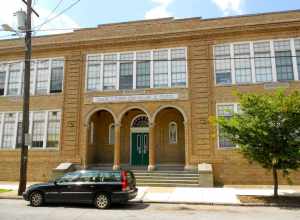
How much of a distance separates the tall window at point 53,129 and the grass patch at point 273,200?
44.0 feet

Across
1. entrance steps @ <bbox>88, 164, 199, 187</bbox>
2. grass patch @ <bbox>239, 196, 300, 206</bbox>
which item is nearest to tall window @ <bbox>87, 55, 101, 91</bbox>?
entrance steps @ <bbox>88, 164, 199, 187</bbox>

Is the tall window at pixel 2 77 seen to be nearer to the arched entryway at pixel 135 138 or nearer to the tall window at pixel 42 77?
the tall window at pixel 42 77

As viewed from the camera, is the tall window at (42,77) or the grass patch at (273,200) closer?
the grass patch at (273,200)

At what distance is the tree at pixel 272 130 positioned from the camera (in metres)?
12.4

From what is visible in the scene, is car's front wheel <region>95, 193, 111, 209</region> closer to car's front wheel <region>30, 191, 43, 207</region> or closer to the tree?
car's front wheel <region>30, 191, 43, 207</region>

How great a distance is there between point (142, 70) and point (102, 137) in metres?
5.80

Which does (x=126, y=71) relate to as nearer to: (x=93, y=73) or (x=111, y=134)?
(x=93, y=73)

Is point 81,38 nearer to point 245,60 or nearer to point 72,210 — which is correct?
point 245,60

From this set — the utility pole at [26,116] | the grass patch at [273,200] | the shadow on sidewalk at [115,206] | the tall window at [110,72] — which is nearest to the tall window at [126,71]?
the tall window at [110,72]

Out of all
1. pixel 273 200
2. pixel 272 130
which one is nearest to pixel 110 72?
pixel 272 130

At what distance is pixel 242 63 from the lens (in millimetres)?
19516

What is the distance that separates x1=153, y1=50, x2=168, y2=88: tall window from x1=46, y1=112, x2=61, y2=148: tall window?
293 inches

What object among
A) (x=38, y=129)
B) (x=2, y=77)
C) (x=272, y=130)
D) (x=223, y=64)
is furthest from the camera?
(x=2, y=77)

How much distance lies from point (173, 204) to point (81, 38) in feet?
48.7
